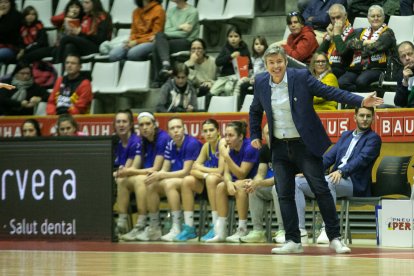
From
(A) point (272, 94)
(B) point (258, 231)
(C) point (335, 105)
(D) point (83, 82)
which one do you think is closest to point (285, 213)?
(A) point (272, 94)

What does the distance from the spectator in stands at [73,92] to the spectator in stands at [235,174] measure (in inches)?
133

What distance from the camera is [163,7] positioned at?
697 inches

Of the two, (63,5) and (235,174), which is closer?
(235,174)

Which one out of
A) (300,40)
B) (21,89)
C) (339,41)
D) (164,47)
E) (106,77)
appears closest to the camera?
(339,41)

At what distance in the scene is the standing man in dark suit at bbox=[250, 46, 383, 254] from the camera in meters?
9.83

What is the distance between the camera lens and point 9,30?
17719 mm

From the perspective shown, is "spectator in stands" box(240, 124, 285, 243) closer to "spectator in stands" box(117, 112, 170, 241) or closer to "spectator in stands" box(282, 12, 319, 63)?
"spectator in stands" box(117, 112, 170, 241)

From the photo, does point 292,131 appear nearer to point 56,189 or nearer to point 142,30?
point 56,189

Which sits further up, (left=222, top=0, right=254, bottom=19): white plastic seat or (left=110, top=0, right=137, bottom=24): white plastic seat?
(left=110, top=0, right=137, bottom=24): white plastic seat

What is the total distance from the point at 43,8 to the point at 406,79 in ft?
26.0

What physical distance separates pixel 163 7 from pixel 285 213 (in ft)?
27.0

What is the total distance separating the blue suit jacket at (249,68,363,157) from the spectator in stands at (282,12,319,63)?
14.7 feet

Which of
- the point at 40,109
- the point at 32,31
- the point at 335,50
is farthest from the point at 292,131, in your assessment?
the point at 32,31

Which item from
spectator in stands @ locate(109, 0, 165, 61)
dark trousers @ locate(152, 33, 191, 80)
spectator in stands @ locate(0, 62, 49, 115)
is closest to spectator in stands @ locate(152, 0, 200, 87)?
dark trousers @ locate(152, 33, 191, 80)
